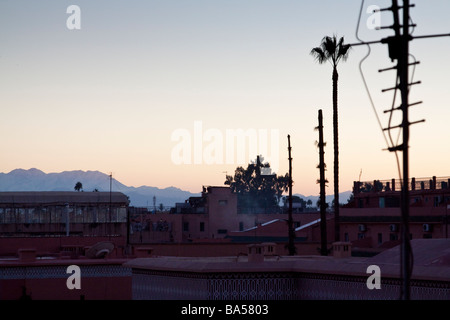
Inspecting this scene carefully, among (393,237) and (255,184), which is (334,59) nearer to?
(393,237)

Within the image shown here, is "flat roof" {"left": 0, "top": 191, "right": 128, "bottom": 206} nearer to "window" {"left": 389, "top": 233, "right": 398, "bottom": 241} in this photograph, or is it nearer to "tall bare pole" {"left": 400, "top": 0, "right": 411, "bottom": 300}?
"window" {"left": 389, "top": 233, "right": 398, "bottom": 241}

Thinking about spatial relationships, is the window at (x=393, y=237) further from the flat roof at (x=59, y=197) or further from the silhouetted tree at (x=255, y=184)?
the silhouetted tree at (x=255, y=184)

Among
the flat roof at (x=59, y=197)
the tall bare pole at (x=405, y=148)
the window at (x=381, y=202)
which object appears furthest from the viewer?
the window at (x=381, y=202)

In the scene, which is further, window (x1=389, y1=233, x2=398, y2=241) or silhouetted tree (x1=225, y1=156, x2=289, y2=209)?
silhouetted tree (x1=225, y1=156, x2=289, y2=209)

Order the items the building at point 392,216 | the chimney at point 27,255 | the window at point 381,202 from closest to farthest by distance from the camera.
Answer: the chimney at point 27,255
the building at point 392,216
the window at point 381,202

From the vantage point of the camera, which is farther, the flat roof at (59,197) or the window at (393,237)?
the flat roof at (59,197)

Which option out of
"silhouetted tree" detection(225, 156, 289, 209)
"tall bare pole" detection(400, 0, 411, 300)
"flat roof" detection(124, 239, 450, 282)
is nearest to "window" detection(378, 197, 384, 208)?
"flat roof" detection(124, 239, 450, 282)

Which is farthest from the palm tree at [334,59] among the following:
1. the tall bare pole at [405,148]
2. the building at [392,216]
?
the tall bare pole at [405,148]

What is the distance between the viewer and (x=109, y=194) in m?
68.4

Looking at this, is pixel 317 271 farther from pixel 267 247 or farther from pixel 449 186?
pixel 449 186

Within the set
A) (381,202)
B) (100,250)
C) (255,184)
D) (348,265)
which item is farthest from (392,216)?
(255,184)

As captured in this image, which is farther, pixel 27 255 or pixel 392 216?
pixel 392 216
